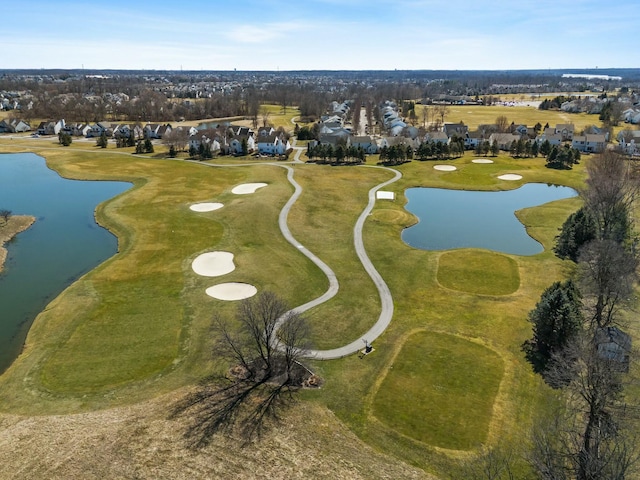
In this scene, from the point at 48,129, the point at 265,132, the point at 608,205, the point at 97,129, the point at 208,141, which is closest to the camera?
the point at 608,205

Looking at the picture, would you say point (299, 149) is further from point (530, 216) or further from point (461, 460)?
point (461, 460)

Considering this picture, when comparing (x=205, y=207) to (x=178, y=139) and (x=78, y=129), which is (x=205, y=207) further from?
(x=78, y=129)

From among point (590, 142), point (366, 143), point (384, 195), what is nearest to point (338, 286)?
point (384, 195)

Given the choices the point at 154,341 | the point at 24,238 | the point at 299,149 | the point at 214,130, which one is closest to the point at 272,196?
the point at 24,238

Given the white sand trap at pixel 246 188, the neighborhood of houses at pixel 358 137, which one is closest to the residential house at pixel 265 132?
the neighborhood of houses at pixel 358 137

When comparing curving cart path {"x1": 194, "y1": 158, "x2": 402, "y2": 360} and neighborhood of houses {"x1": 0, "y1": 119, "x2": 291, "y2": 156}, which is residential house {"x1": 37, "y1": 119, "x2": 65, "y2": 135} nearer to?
neighborhood of houses {"x1": 0, "y1": 119, "x2": 291, "y2": 156}

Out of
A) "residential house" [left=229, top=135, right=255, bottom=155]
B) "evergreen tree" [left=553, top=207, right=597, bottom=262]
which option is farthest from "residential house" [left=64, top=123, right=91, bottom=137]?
"evergreen tree" [left=553, top=207, right=597, bottom=262]
